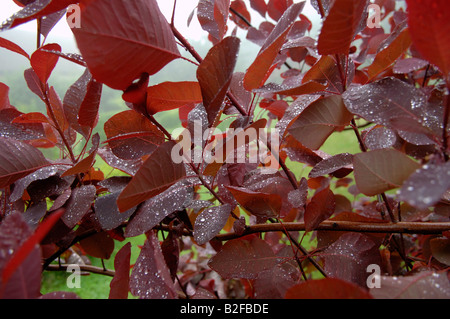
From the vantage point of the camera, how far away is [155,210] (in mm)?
452

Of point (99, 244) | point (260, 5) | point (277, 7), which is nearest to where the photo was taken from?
point (99, 244)

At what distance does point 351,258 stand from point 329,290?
0.23m

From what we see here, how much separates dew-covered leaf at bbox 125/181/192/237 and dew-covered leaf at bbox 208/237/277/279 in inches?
4.4

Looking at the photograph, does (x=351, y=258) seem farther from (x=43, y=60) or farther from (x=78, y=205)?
(x=43, y=60)

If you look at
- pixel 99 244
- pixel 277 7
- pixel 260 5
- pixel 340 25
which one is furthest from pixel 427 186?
pixel 260 5

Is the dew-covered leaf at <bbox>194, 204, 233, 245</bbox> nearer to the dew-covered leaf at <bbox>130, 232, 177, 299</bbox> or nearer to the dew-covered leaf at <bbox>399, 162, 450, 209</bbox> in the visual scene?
the dew-covered leaf at <bbox>130, 232, 177, 299</bbox>

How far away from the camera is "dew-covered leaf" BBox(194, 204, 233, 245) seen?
43 centimetres

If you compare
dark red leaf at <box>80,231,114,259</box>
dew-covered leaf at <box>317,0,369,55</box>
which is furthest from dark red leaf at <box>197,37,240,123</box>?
dark red leaf at <box>80,231,114,259</box>

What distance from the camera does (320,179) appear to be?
780 mm

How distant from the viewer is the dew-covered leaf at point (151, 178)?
13.5 inches

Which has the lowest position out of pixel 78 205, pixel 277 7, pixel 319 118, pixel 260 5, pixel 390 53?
pixel 78 205

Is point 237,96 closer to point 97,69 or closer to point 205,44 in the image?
point 97,69

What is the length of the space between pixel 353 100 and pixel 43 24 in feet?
1.76

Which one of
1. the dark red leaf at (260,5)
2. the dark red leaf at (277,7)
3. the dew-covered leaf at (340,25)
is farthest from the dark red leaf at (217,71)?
the dark red leaf at (260,5)
